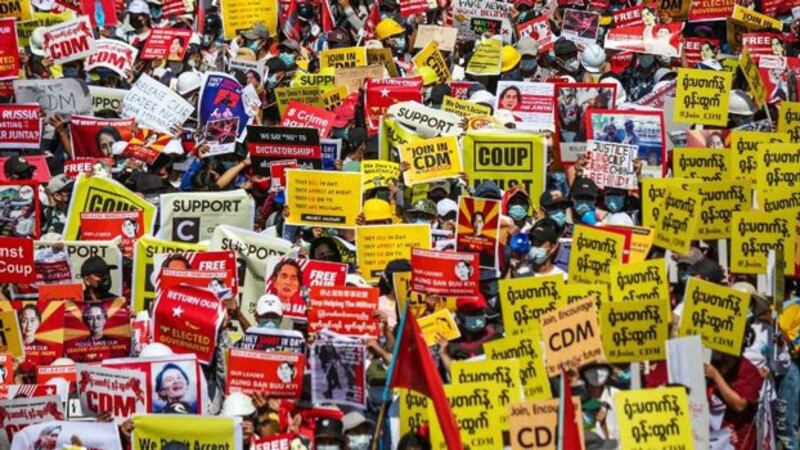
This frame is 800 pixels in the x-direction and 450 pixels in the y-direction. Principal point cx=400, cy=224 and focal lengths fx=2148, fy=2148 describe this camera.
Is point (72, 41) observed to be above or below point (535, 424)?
above

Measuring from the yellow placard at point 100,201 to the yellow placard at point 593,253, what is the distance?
3.92 m

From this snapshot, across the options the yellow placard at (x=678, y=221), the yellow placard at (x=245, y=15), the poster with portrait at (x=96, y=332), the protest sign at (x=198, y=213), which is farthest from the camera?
the yellow placard at (x=245, y=15)

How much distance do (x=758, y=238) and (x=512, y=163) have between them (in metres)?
2.83

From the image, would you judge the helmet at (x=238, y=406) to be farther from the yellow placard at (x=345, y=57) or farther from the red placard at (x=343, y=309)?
the yellow placard at (x=345, y=57)

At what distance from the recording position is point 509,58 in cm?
2231

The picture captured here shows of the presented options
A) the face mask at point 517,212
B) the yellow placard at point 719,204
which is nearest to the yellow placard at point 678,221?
the yellow placard at point 719,204

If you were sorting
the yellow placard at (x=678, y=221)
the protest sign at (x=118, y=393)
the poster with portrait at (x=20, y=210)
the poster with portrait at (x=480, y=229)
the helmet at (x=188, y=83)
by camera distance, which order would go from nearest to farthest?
the protest sign at (x=118, y=393) → the yellow placard at (x=678, y=221) → the poster with portrait at (x=480, y=229) → the poster with portrait at (x=20, y=210) → the helmet at (x=188, y=83)

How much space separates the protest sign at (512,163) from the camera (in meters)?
18.8

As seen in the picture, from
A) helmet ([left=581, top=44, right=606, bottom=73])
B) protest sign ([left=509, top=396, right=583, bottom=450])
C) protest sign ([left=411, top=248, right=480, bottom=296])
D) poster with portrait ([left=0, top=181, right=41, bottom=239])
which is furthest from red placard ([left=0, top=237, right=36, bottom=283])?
helmet ([left=581, top=44, right=606, bottom=73])

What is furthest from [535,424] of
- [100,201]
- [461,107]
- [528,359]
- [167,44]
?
Answer: [167,44]

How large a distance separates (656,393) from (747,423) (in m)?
1.11

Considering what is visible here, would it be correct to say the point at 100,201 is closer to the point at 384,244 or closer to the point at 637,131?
the point at 384,244

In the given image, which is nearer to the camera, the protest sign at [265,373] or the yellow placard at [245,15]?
the protest sign at [265,373]

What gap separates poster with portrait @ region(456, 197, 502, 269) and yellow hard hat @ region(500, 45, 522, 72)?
194 inches
